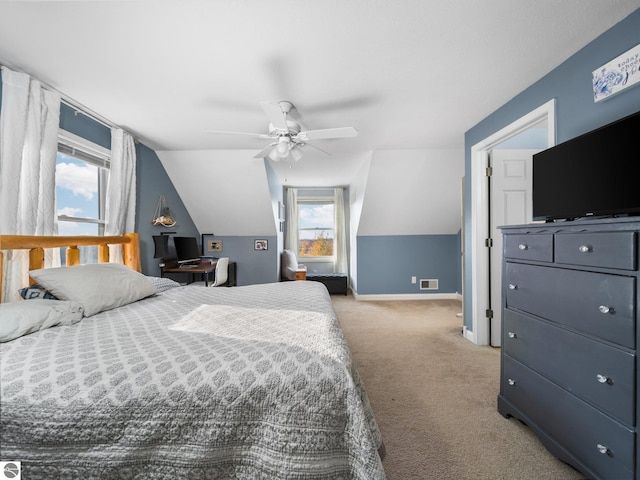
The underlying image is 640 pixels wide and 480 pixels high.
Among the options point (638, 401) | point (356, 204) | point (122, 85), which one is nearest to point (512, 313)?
point (638, 401)

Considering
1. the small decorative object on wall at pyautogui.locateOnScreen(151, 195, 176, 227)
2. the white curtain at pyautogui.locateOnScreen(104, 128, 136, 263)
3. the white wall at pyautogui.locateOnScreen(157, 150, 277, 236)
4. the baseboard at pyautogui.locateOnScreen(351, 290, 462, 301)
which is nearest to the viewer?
the white curtain at pyautogui.locateOnScreen(104, 128, 136, 263)

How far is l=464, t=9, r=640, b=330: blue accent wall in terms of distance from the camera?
5.18 ft

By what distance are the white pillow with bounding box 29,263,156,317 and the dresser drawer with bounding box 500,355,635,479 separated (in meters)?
2.65

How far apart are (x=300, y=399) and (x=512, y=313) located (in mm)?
1537

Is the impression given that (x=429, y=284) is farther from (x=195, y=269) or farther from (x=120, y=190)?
(x=120, y=190)

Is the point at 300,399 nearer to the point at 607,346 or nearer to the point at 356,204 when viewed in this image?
the point at 607,346

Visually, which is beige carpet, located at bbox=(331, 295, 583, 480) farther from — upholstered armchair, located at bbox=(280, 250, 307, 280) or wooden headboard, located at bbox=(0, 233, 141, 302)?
wooden headboard, located at bbox=(0, 233, 141, 302)

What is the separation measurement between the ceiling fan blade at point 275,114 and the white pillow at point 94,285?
5.38 ft

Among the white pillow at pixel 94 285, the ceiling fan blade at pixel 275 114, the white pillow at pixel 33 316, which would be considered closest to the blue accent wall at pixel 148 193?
the white pillow at pixel 94 285

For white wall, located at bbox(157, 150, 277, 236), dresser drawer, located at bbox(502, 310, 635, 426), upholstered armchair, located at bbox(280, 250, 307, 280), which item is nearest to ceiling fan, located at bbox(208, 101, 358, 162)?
white wall, located at bbox(157, 150, 277, 236)

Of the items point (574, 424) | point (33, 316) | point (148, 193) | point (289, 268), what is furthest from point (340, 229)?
point (33, 316)

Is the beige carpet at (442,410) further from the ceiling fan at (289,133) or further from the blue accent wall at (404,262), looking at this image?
the ceiling fan at (289,133)

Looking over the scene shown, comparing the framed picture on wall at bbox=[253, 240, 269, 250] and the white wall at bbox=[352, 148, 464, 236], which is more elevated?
the white wall at bbox=[352, 148, 464, 236]

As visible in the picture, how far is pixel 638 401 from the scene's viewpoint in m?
1.06
